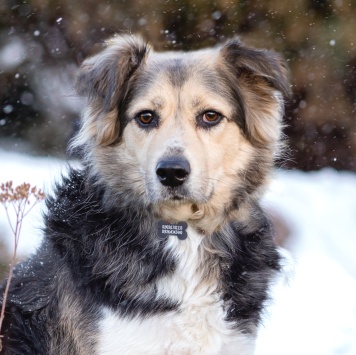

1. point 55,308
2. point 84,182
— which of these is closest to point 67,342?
point 55,308

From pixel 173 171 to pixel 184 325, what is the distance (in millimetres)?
748

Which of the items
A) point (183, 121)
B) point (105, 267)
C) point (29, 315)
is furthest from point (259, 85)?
point (29, 315)

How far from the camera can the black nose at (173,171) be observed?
3.54 meters

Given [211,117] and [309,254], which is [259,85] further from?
[309,254]

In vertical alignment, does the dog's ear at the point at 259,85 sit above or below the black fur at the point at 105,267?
above

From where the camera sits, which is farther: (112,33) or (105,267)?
(112,33)

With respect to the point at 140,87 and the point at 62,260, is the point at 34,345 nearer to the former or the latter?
the point at 62,260

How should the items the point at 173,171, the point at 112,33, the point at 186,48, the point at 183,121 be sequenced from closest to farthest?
the point at 173,171 < the point at 183,121 < the point at 112,33 < the point at 186,48

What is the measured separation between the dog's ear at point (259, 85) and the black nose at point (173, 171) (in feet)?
1.99

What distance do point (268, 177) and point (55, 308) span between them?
52.8 inches

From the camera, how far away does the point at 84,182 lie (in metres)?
4.09

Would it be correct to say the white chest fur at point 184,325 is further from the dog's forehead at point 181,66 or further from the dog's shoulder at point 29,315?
the dog's forehead at point 181,66

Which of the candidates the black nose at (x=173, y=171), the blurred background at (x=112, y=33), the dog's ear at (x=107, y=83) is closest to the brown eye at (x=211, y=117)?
the black nose at (x=173, y=171)

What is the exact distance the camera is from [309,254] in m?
7.24
